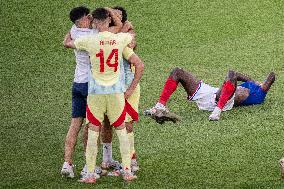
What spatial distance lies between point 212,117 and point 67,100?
267 cm

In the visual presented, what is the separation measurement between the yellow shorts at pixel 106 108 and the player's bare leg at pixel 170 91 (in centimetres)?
252

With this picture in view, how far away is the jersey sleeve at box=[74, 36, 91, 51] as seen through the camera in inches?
410

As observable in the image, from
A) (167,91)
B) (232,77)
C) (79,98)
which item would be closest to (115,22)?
(79,98)

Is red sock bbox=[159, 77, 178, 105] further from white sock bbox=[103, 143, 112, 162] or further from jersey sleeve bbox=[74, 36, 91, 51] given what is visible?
jersey sleeve bbox=[74, 36, 91, 51]

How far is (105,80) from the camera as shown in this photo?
1045cm

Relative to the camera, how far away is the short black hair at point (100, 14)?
10281mm

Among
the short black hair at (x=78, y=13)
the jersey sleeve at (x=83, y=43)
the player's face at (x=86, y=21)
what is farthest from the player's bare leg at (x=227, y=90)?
the jersey sleeve at (x=83, y=43)

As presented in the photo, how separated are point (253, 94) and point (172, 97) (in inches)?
58.4

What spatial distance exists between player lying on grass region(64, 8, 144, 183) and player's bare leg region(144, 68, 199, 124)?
251 centimetres

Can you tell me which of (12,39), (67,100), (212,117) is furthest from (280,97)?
(12,39)

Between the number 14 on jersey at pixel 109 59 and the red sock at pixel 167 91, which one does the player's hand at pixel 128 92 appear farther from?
the red sock at pixel 167 91

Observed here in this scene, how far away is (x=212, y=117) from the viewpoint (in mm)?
13367

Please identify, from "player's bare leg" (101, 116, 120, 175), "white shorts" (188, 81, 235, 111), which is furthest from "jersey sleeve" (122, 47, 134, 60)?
"white shorts" (188, 81, 235, 111)

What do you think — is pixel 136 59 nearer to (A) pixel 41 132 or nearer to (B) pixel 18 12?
(A) pixel 41 132
